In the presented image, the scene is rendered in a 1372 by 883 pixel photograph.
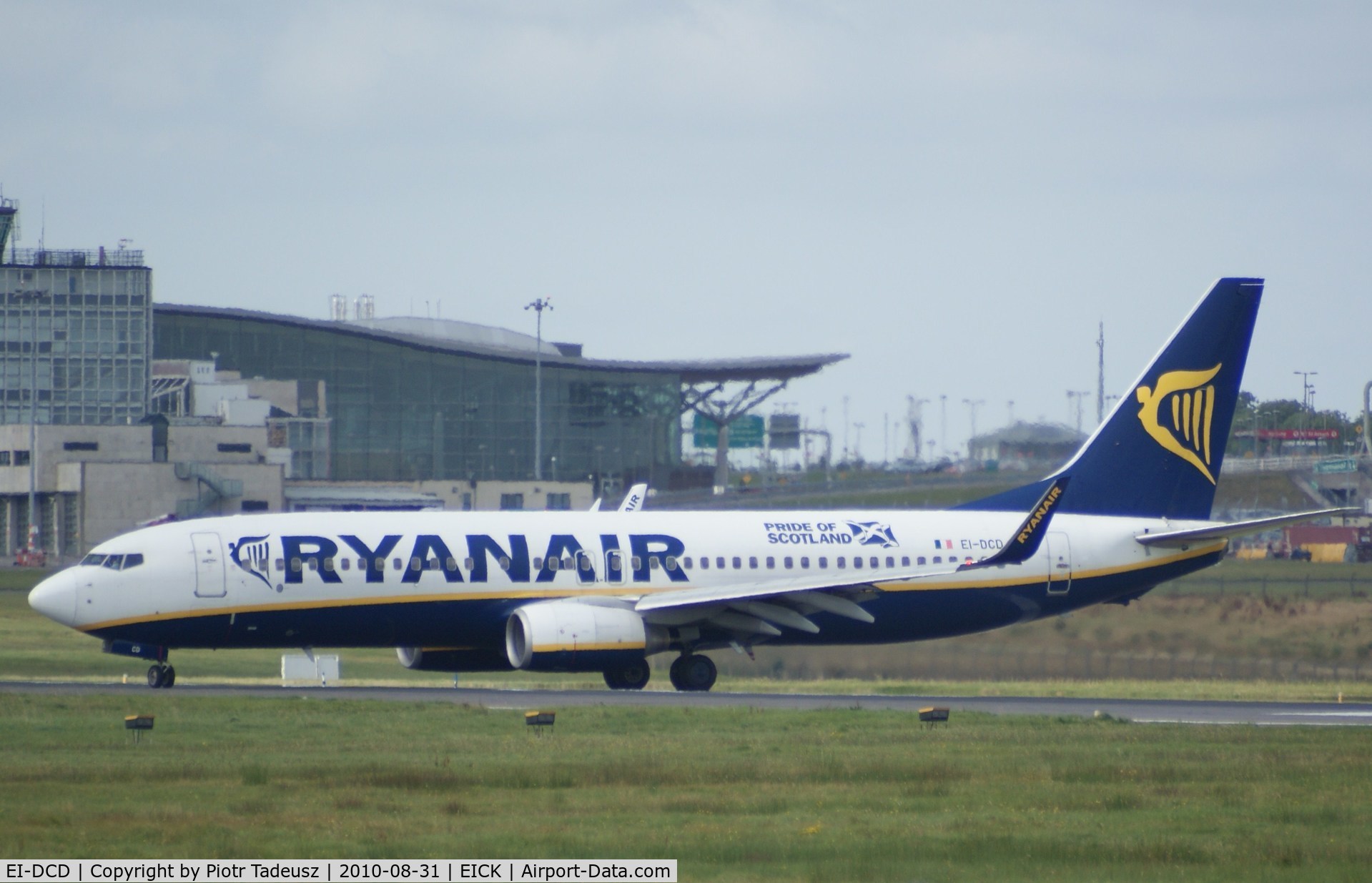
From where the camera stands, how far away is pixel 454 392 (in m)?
124

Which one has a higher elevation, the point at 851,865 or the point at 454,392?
the point at 454,392

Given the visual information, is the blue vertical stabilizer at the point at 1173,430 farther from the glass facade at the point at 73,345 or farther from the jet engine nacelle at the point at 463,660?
the glass facade at the point at 73,345

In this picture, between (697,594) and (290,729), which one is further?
(697,594)

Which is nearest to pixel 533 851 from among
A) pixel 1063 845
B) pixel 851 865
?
pixel 851 865

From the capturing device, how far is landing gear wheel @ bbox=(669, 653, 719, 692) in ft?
124

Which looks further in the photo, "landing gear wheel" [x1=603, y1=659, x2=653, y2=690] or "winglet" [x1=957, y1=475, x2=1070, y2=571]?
"landing gear wheel" [x1=603, y1=659, x2=653, y2=690]

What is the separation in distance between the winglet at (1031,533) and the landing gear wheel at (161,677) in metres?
15.8

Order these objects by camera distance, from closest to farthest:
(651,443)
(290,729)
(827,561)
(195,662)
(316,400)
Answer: (290,729), (827,561), (195,662), (316,400), (651,443)

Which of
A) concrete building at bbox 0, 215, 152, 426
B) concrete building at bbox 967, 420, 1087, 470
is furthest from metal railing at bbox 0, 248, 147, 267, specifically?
concrete building at bbox 967, 420, 1087, 470

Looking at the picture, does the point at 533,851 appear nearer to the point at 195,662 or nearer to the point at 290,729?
the point at 290,729

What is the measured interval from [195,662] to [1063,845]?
38.4 m

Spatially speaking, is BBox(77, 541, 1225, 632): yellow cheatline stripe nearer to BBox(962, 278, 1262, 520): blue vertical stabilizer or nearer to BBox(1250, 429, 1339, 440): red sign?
BBox(962, 278, 1262, 520): blue vertical stabilizer

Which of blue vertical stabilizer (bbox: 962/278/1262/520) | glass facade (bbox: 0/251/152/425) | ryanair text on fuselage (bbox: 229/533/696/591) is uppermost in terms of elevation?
glass facade (bbox: 0/251/152/425)

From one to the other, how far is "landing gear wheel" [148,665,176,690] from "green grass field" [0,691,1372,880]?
5.39 m
